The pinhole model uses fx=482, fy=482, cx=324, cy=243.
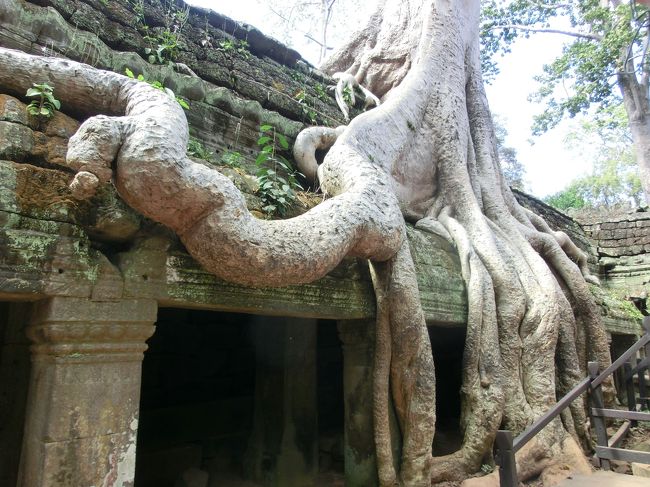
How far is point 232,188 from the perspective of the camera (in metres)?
1.92

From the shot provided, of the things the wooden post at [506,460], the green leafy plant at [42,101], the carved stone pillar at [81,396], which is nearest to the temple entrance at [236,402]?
the wooden post at [506,460]

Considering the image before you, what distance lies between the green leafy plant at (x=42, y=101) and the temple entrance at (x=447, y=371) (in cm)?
421

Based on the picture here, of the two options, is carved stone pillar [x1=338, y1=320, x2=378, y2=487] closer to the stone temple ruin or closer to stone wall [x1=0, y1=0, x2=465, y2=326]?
the stone temple ruin

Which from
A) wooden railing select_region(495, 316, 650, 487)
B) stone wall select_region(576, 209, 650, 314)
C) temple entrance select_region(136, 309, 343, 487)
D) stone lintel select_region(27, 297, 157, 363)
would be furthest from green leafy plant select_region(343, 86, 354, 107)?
stone wall select_region(576, 209, 650, 314)

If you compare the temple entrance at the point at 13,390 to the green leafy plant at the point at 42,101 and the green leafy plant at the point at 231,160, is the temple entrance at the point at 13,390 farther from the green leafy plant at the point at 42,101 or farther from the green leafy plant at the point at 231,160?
the green leafy plant at the point at 231,160

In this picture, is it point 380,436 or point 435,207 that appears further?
point 435,207

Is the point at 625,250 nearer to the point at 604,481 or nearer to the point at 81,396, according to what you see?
the point at 604,481

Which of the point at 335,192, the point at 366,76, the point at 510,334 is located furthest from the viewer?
the point at 366,76

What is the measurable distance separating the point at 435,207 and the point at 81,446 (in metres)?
3.45

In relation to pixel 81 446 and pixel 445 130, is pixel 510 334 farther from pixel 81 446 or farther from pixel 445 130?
pixel 81 446

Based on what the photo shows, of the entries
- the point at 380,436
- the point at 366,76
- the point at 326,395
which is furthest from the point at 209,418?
the point at 366,76

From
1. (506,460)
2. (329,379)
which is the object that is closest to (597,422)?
(506,460)

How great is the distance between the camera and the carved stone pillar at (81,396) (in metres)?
1.65

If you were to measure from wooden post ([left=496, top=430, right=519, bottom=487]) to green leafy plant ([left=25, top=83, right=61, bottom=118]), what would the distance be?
2462 mm
